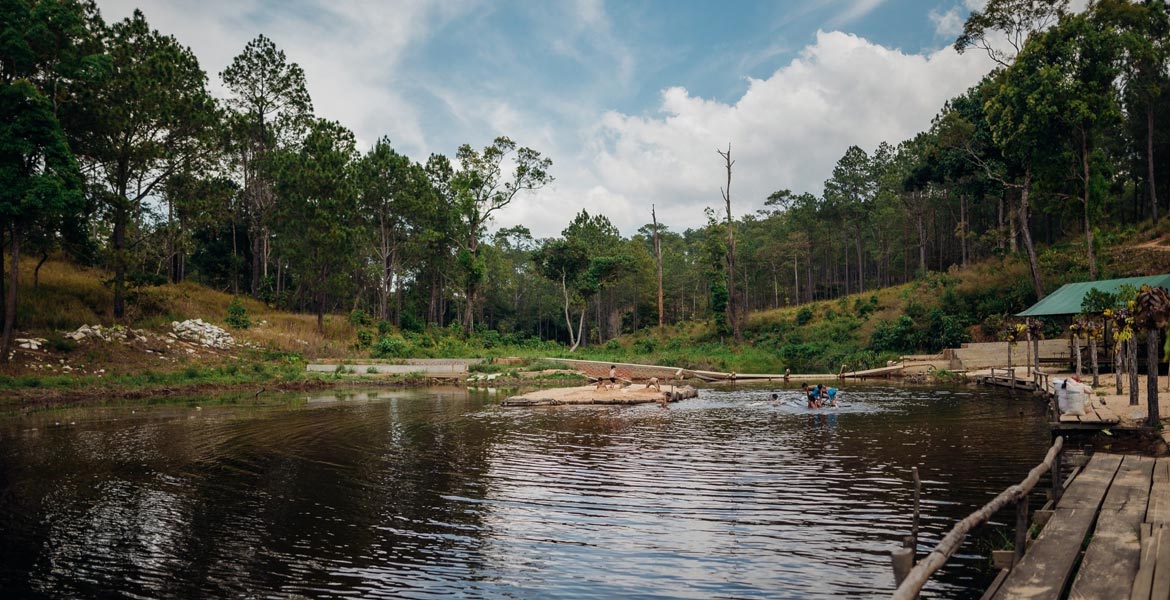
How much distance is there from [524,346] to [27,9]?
44.7 metres

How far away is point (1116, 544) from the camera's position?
698 centimetres

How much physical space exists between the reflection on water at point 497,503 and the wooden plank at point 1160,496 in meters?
1.82

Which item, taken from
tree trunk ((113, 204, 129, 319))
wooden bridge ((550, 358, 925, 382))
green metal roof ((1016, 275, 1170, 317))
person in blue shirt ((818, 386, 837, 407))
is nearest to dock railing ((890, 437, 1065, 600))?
person in blue shirt ((818, 386, 837, 407))

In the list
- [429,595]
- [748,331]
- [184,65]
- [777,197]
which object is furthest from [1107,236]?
[184,65]

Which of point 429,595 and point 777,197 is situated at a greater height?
point 777,197

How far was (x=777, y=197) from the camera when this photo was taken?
9438 cm

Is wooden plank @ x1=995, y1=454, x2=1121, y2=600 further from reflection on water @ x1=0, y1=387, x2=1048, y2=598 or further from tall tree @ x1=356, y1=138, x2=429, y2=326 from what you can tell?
tall tree @ x1=356, y1=138, x2=429, y2=326

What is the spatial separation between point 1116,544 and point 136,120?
48.8m

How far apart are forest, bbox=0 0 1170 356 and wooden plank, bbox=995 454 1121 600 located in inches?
1406

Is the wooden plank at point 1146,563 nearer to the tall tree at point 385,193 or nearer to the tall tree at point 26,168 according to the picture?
the tall tree at point 26,168

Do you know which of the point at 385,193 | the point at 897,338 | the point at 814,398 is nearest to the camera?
the point at 814,398

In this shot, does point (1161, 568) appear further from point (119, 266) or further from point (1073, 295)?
point (119, 266)

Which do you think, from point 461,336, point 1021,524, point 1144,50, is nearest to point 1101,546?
point 1021,524

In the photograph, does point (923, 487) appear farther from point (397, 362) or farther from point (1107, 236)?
point (1107, 236)
